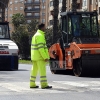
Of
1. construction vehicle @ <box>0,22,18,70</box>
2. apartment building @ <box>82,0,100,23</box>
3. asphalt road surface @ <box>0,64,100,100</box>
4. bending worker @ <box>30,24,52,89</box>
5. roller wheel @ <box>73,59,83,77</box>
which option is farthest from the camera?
apartment building @ <box>82,0,100,23</box>

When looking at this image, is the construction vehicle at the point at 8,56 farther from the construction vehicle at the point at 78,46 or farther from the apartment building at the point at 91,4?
the apartment building at the point at 91,4

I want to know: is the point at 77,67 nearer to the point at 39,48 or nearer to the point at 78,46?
the point at 78,46

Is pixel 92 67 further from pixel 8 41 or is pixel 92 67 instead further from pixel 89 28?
pixel 8 41

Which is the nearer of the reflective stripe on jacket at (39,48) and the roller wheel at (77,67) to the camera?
the reflective stripe on jacket at (39,48)

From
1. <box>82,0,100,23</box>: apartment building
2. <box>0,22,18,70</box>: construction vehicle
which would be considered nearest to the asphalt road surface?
<box>0,22,18,70</box>: construction vehicle

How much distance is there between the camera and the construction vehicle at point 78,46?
70.7 feet

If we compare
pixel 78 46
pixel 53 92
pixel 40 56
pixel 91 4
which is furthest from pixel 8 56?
pixel 91 4

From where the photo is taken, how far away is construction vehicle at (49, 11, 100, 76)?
21547 millimetres

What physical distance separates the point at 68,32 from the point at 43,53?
8261 mm

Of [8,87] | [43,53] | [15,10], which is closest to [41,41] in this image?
[43,53]

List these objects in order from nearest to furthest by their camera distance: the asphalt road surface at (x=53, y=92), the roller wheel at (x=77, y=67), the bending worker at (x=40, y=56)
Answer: the asphalt road surface at (x=53, y=92) < the bending worker at (x=40, y=56) < the roller wheel at (x=77, y=67)

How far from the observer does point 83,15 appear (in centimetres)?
2414

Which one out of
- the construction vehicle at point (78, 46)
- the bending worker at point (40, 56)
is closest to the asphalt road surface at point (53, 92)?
the bending worker at point (40, 56)

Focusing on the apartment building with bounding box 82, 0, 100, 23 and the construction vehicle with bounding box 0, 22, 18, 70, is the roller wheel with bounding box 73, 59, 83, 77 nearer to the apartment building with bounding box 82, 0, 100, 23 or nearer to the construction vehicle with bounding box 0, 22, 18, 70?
the construction vehicle with bounding box 0, 22, 18, 70
